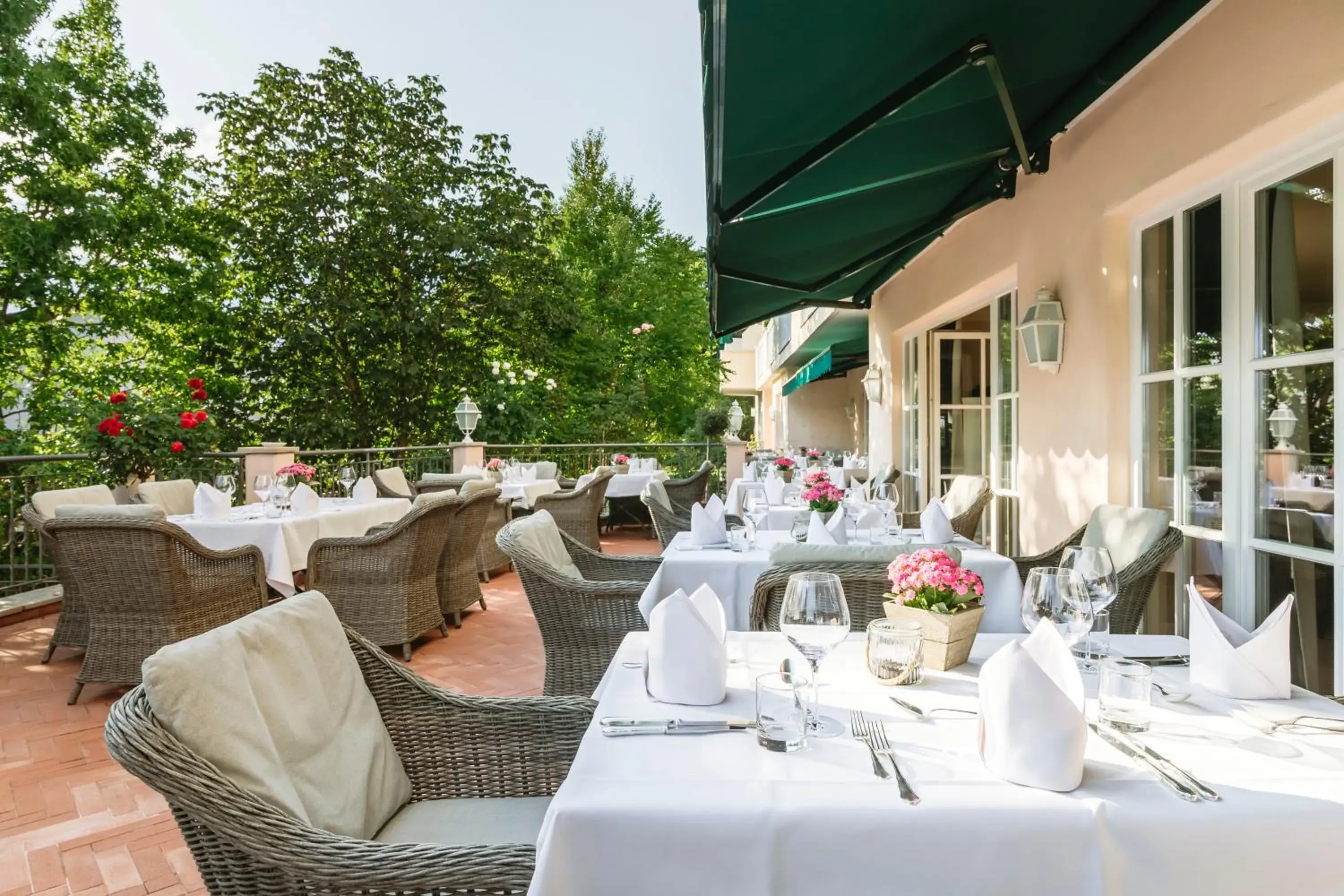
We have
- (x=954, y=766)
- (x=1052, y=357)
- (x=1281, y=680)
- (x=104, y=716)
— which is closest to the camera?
(x=954, y=766)

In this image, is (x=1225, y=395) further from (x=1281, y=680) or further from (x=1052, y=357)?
(x=1281, y=680)

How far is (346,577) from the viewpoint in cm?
435

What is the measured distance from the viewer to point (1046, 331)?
13.9 ft

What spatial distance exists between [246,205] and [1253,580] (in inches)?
605

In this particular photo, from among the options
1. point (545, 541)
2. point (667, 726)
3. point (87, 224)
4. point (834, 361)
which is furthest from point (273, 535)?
point (834, 361)

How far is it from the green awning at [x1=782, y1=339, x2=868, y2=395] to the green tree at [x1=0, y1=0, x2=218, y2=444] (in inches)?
408

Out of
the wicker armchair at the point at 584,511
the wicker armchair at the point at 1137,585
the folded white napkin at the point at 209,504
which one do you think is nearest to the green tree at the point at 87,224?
the folded white napkin at the point at 209,504

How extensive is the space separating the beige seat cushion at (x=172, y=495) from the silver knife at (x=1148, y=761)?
509 centimetres

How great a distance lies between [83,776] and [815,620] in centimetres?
297

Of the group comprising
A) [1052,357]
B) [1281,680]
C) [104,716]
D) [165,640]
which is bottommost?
[104,716]

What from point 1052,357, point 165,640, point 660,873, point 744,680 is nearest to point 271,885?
point 660,873

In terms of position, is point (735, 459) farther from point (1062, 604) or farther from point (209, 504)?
point (1062, 604)

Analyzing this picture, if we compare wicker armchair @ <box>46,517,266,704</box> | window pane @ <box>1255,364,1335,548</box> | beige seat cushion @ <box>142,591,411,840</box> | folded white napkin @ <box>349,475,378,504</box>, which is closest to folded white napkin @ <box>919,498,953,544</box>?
window pane @ <box>1255,364,1335,548</box>

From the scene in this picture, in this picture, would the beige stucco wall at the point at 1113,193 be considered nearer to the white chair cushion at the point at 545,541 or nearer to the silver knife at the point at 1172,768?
the silver knife at the point at 1172,768
